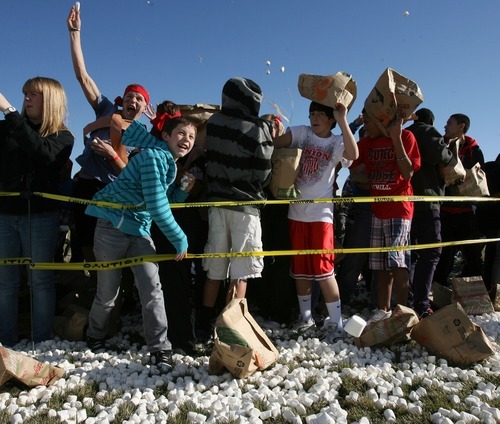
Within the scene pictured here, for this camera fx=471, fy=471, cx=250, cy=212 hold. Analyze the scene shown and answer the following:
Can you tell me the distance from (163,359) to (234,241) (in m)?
1.20

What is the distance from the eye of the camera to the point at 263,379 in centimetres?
355

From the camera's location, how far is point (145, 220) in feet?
13.1

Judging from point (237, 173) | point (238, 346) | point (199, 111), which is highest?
point (199, 111)

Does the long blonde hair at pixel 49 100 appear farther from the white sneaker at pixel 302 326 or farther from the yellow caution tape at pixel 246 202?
the white sneaker at pixel 302 326

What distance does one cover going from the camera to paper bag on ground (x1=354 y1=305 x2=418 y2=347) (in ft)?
13.9

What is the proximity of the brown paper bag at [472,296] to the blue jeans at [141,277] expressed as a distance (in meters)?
3.61

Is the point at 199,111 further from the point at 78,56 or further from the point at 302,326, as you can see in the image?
the point at 302,326

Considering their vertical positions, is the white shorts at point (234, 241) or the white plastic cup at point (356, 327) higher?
the white shorts at point (234, 241)

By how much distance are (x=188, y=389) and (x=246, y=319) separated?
2.52ft

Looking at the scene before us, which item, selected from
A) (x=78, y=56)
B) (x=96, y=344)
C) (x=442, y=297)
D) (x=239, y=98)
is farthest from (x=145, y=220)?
(x=442, y=297)

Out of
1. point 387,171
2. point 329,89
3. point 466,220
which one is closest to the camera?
point 329,89

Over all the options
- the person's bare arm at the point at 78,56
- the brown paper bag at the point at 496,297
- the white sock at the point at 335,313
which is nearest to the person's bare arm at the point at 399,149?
the white sock at the point at 335,313

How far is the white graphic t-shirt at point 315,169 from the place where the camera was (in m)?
4.66

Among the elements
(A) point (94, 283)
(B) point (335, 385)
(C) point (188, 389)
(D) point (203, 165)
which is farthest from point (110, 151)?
(B) point (335, 385)
